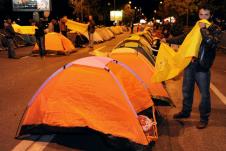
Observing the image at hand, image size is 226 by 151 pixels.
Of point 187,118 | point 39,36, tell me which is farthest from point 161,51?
point 39,36

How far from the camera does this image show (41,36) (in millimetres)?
18594

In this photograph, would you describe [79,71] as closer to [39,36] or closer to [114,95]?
[114,95]

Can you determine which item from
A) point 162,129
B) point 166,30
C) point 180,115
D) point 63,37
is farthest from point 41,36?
point 162,129

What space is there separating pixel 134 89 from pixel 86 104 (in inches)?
55.2

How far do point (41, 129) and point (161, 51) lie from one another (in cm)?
277

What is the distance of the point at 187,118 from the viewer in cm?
779

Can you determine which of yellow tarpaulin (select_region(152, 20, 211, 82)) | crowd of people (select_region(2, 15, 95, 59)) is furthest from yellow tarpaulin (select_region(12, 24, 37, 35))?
yellow tarpaulin (select_region(152, 20, 211, 82))

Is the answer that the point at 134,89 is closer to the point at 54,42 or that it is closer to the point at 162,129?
the point at 162,129

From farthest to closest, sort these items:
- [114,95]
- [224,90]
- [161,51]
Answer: [224,90] → [161,51] → [114,95]

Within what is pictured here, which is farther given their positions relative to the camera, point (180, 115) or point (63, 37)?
point (63, 37)

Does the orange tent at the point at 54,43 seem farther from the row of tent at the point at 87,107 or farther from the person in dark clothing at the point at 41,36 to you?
the row of tent at the point at 87,107

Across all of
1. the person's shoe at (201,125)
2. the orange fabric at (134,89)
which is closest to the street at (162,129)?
the person's shoe at (201,125)

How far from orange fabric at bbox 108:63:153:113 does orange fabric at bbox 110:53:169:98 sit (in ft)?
2.79

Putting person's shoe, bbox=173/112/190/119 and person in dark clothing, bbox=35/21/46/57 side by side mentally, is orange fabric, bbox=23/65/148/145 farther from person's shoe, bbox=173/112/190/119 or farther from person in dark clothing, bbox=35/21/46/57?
person in dark clothing, bbox=35/21/46/57
